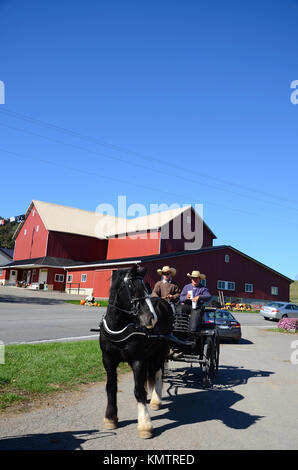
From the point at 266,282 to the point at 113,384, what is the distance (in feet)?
157

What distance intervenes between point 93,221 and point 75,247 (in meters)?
6.68

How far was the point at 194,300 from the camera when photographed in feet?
26.5

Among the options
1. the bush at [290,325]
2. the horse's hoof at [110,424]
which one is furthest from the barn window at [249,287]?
the horse's hoof at [110,424]

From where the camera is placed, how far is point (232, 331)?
17312 millimetres

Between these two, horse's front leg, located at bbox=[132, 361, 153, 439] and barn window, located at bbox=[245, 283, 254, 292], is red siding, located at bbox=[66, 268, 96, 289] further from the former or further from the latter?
horse's front leg, located at bbox=[132, 361, 153, 439]

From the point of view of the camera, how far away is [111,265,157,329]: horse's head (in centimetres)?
495

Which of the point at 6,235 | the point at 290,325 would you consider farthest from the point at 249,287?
the point at 6,235

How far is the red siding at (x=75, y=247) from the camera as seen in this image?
165 feet

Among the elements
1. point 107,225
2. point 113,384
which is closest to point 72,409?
point 113,384

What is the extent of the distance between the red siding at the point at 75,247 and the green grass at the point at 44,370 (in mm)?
40080

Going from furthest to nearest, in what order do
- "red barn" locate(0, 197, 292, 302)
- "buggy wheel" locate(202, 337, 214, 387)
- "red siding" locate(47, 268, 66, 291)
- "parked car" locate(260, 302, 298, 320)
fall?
"red siding" locate(47, 268, 66, 291) → "red barn" locate(0, 197, 292, 302) → "parked car" locate(260, 302, 298, 320) → "buggy wheel" locate(202, 337, 214, 387)

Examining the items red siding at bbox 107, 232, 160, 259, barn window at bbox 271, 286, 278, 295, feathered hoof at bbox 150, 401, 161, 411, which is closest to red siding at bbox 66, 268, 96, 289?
red siding at bbox 107, 232, 160, 259

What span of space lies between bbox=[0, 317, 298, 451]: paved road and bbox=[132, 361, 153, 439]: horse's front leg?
121mm
